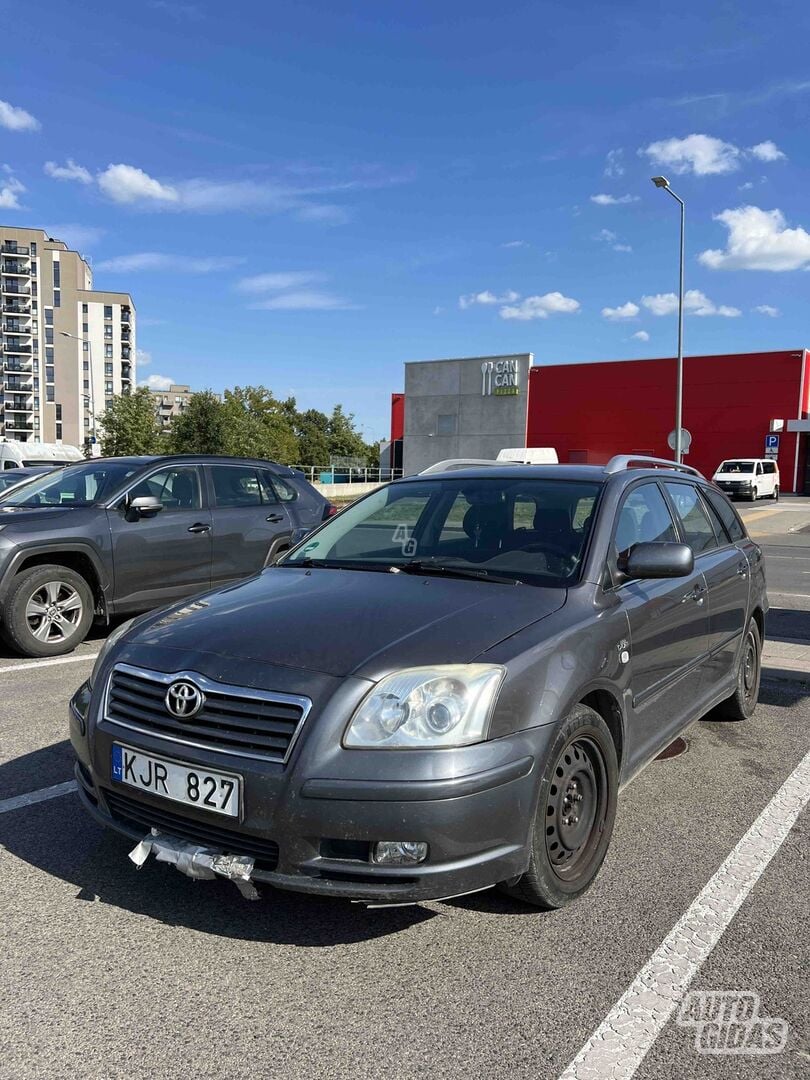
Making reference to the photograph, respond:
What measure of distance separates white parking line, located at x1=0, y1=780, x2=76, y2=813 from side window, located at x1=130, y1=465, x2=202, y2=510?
380 cm

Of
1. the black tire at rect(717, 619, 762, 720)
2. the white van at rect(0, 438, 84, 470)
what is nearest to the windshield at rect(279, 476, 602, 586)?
the black tire at rect(717, 619, 762, 720)

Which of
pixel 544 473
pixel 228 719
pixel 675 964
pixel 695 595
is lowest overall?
pixel 675 964

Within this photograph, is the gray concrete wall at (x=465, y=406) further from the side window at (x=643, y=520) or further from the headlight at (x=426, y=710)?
the headlight at (x=426, y=710)

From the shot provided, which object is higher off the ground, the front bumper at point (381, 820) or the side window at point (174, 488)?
the side window at point (174, 488)

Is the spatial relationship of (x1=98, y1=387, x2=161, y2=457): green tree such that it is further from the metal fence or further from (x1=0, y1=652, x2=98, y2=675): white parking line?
(x1=0, y1=652, x2=98, y2=675): white parking line

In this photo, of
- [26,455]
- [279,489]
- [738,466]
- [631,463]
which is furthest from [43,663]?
[738,466]

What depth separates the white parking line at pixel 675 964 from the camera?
2209 millimetres

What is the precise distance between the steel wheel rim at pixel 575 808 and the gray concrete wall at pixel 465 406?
51.2m

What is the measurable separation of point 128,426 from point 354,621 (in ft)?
174

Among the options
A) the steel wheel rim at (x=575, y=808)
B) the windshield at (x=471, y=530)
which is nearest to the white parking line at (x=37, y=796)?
the windshield at (x=471, y=530)

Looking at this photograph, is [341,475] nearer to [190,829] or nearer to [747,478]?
[747,478]

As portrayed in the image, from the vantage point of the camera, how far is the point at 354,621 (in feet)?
9.68

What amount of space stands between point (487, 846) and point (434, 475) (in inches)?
88.8

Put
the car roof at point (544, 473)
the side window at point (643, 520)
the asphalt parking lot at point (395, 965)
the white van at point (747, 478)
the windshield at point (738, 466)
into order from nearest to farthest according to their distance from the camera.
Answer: the asphalt parking lot at point (395, 965) → the side window at point (643, 520) → the car roof at point (544, 473) → the white van at point (747, 478) → the windshield at point (738, 466)
